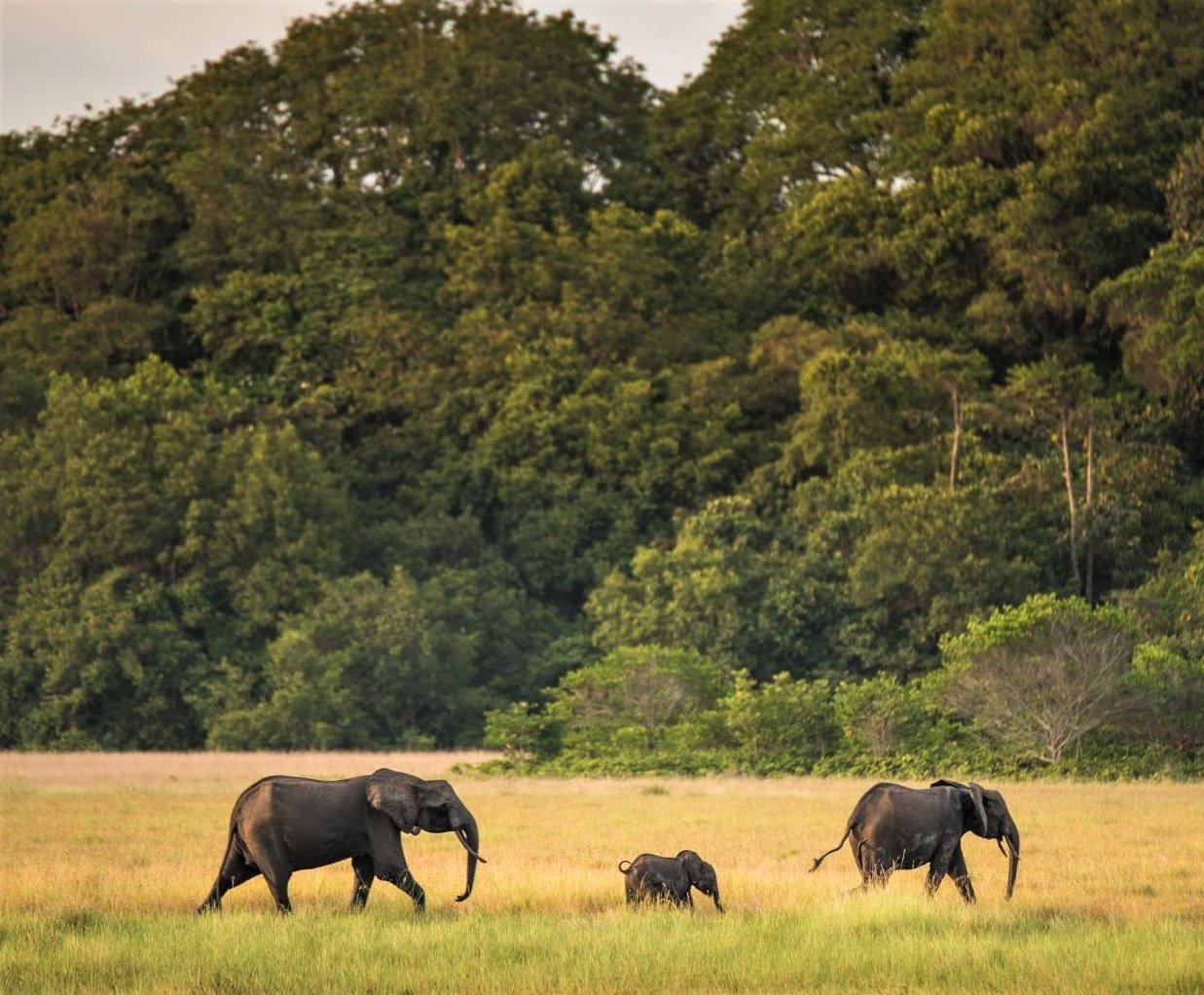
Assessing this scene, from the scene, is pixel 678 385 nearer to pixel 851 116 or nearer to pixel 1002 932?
pixel 851 116

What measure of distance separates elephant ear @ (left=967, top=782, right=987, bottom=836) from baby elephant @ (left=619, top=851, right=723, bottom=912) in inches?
84.3

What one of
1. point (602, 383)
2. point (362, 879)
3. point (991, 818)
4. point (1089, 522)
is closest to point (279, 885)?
point (362, 879)

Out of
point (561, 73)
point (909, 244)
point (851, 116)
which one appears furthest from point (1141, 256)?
point (561, 73)

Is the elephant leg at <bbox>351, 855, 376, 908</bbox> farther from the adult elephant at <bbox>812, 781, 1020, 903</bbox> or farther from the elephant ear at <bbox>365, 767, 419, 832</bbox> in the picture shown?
the adult elephant at <bbox>812, 781, 1020, 903</bbox>

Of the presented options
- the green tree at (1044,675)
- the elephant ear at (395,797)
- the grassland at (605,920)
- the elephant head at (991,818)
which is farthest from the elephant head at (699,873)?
the green tree at (1044,675)

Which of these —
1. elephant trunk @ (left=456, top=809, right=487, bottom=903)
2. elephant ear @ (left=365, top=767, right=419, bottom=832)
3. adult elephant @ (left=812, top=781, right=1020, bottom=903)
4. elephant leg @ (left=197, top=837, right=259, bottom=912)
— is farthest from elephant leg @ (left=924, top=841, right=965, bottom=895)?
elephant leg @ (left=197, top=837, right=259, bottom=912)

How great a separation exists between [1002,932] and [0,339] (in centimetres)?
4875

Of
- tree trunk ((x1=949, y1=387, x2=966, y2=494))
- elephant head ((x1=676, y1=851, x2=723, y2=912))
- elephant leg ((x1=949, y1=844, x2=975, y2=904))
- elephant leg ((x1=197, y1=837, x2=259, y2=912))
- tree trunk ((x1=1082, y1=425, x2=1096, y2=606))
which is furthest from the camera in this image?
tree trunk ((x1=949, y1=387, x2=966, y2=494))

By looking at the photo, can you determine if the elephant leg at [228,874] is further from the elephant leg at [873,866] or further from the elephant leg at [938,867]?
the elephant leg at [938,867]

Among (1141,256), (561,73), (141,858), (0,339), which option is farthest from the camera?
(561,73)

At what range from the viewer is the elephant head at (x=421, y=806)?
15078 mm

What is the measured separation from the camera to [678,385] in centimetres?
5422

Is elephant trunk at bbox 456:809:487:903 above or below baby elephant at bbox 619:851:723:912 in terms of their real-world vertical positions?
above

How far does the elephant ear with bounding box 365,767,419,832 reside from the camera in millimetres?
15070
